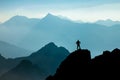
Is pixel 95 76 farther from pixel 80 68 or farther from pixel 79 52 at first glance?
pixel 79 52

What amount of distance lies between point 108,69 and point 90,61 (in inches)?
268

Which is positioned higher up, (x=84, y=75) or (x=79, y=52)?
(x=79, y=52)

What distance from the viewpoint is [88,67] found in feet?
241

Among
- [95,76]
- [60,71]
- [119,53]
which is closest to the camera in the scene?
[95,76]

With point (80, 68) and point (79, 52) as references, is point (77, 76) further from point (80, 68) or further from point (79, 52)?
point (79, 52)

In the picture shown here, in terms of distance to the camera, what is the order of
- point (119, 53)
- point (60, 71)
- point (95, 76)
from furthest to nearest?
1. point (60, 71)
2. point (119, 53)
3. point (95, 76)

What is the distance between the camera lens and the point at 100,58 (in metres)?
75.0

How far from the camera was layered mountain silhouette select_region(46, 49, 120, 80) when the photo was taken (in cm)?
A: 6919

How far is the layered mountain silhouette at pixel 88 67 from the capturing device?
227ft

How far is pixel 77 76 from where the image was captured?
73438 millimetres

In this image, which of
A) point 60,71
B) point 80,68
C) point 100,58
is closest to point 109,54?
point 100,58

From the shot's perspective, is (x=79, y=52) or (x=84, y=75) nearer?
(x=84, y=75)

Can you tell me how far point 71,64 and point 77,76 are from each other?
4944 mm

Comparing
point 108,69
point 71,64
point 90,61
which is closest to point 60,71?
point 71,64
